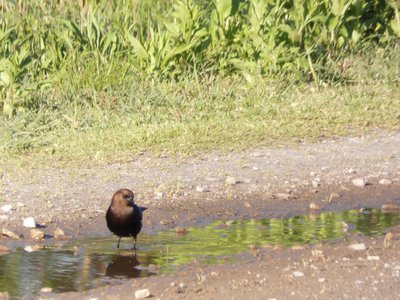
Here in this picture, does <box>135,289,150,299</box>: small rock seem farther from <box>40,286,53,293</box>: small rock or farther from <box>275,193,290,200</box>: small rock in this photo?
<box>275,193,290,200</box>: small rock

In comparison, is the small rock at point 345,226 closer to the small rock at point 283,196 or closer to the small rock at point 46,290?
the small rock at point 283,196

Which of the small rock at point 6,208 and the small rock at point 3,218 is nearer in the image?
the small rock at point 3,218

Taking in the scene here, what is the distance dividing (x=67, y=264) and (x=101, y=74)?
166 inches

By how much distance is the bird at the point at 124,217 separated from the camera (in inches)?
261

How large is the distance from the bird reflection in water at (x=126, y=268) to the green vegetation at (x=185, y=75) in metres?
2.30

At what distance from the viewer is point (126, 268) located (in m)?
6.34

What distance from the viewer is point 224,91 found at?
411 inches

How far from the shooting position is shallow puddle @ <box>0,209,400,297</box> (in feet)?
19.8

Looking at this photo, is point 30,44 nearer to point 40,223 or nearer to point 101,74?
point 101,74

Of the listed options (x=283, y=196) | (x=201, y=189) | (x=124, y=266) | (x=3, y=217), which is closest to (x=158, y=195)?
(x=201, y=189)

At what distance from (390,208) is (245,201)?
3.44ft

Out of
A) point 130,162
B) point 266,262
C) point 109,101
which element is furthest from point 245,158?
point 266,262

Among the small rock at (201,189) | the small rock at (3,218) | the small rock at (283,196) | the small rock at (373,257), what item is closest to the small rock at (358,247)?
the small rock at (373,257)

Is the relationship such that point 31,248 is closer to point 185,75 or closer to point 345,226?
point 345,226
